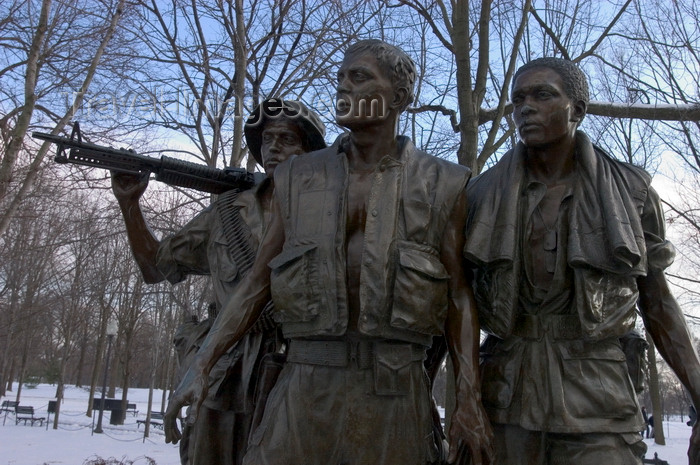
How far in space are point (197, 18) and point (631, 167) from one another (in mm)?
9390

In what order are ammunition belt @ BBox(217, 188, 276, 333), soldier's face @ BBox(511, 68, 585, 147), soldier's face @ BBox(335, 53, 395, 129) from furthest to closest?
ammunition belt @ BBox(217, 188, 276, 333), soldier's face @ BBox(511, 68, 585, 147), soldier's face @ BBox(335, 53, 395, 129)

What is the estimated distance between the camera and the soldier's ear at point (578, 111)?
118 inches

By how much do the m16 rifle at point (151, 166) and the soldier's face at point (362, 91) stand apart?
1.69 metres

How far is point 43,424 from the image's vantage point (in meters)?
23.5

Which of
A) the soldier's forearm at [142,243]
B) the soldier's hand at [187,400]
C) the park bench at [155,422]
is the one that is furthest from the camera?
the park bench at [155,422]

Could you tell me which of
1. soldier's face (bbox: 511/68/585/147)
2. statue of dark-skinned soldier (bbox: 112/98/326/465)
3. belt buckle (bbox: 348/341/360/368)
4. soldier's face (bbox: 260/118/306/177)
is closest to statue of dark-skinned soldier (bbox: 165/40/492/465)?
belt buckle (bbox: 348/341/360/368)

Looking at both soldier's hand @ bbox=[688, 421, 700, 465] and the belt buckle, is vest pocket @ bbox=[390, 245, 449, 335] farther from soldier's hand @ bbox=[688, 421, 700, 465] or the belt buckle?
soldier's hand @ bbox=[688, 421, 700, 465]

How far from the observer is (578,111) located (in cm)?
301

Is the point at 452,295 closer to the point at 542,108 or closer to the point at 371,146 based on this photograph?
the point at 371,146

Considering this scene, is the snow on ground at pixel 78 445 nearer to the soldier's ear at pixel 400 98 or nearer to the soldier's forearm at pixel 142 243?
the soldier's forearm at pixel 142 243

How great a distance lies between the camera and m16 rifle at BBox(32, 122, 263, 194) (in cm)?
392

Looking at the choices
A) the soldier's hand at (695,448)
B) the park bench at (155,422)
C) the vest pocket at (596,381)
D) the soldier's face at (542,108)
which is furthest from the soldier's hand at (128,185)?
the park bench at (155,422)

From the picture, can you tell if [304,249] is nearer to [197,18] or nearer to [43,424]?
[197,18]

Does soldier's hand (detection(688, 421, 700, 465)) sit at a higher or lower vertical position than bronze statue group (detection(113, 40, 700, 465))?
lower
